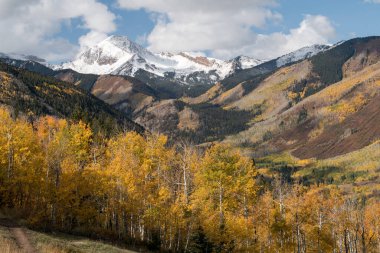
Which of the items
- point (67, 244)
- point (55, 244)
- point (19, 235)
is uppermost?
point (19, 235)

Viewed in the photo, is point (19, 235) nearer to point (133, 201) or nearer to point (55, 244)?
point (55, 244)

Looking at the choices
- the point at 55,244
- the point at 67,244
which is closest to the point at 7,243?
the point at 55,244

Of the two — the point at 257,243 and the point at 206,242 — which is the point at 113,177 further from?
the point at 257,243

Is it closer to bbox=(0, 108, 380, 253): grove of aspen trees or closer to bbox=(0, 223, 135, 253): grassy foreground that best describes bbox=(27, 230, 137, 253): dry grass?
bbox=(0, 223, 135, 253): grassy foreground

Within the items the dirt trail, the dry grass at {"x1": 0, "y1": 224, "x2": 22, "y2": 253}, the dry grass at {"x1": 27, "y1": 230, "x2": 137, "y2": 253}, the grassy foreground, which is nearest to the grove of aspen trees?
the dirt trail

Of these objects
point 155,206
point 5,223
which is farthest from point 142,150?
point 5,223

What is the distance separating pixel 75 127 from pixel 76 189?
31865 mm

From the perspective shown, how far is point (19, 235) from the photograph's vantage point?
3500 cm

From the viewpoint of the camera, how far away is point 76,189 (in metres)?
55.9

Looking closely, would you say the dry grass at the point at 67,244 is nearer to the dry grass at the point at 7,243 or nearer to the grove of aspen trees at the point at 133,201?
the dry grass at the point at 7,243

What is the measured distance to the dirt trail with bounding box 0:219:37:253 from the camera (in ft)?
95.5

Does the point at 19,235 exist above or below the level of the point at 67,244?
above

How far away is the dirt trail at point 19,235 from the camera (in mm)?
29112

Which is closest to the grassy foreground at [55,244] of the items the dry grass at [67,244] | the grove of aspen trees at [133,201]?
the dry grass at [67,244]
